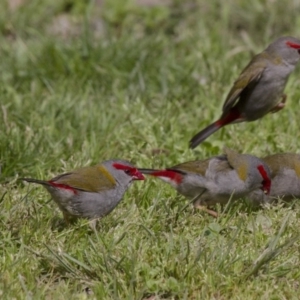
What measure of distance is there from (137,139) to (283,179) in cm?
142

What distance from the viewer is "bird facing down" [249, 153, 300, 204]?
6.08 metres

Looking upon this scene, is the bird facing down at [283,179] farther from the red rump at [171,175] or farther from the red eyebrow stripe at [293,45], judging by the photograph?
the red eyebrow stripe at [293,45]

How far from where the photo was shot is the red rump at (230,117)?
685 centimetres

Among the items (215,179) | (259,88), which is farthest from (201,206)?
(259,88)

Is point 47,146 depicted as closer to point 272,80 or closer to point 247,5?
point 272,80

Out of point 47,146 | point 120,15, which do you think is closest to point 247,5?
point 120,15

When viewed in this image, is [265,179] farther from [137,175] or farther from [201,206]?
[137,175]

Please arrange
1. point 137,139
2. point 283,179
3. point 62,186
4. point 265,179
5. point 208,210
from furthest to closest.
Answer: point 137,139
point 283,179
point 265,179
point 208,210
point 62,186

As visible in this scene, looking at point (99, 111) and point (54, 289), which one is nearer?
point (54, 289)

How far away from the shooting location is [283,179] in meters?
6.25

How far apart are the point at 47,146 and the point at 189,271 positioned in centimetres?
240

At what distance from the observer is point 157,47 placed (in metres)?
8.78

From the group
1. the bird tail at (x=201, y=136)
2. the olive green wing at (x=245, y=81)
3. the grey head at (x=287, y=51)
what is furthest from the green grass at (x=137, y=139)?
the grey head at (x=287, y=51)

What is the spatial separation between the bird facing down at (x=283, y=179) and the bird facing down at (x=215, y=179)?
0.23 ft
